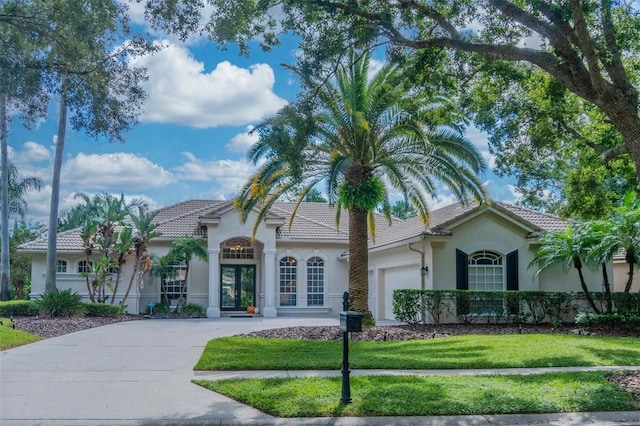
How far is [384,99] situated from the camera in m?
16.9

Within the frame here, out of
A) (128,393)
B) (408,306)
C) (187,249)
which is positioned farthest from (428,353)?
(187,249)

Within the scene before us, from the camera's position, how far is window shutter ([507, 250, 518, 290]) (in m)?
21.4

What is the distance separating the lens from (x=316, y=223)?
30891 mm

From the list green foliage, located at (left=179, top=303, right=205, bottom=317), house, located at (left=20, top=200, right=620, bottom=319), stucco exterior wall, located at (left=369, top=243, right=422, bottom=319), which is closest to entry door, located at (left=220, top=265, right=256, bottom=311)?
house, located at (left=20, top=200, right=620, bottom=319)

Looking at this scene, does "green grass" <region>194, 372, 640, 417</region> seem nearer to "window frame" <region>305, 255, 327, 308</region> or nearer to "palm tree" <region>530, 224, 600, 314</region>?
"palm tree" <region>530, 224, 600, 314</region>

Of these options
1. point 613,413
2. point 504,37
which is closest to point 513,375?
point 613,413

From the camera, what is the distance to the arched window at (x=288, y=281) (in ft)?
94.9

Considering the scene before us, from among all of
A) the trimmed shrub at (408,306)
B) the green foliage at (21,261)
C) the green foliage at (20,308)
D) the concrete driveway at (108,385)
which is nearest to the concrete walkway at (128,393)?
the concrete driveway at (108,385)

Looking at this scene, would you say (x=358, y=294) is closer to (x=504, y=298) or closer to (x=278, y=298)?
(x=504, y=298)

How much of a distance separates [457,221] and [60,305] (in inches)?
582

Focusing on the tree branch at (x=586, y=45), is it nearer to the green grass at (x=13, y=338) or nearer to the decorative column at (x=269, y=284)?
the green grass at (x=13, y=338)

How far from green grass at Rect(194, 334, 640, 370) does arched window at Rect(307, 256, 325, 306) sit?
1338 cm

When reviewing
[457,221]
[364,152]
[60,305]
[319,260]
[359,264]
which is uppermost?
[364,152]

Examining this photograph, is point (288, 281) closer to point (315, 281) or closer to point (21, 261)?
point (315, 281)
